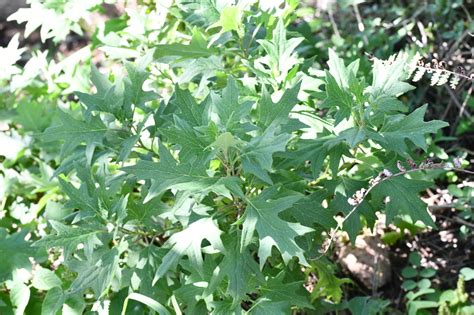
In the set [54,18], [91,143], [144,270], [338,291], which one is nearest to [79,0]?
[54,18]

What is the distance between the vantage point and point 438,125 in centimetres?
196

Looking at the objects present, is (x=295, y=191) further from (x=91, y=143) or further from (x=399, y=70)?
(x=91, y=143)

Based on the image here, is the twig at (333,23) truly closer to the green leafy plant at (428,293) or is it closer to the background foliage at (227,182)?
the background foliage at (227,182)

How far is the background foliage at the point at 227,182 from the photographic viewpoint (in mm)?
1924

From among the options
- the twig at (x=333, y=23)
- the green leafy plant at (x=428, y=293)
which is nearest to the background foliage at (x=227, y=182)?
the green leafy plant at (x=428, y=293)

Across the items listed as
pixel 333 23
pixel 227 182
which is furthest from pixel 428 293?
pixel 333 23

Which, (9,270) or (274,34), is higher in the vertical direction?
(274,34)

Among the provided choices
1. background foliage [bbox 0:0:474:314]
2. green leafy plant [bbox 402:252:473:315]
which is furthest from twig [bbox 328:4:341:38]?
green leafy plant [bbox 402:252:473:315]

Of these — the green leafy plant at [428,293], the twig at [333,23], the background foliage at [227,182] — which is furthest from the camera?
the twig at [333,23]

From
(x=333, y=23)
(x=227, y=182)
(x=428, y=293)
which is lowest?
(x=428, y=293)

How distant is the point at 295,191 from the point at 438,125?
0.42m

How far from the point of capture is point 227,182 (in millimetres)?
1831

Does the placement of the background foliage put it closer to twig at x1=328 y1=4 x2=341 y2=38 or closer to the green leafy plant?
the green leafy plant

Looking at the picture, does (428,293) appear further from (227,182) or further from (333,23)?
(333,23)
